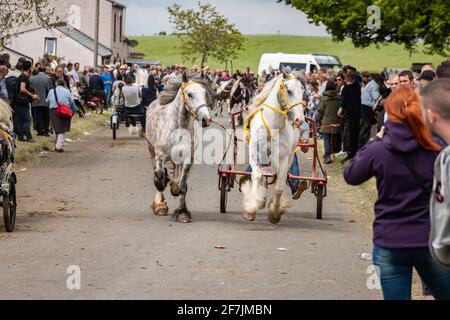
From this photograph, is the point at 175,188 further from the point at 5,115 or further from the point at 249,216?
the point at 5,115

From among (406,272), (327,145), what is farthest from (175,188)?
(327,145)

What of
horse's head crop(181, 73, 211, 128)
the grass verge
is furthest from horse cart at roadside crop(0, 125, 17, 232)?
the grass verge

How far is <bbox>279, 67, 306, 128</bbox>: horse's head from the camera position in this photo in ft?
50.7

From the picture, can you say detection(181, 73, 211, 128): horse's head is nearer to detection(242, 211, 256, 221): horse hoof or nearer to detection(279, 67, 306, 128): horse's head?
detection(279, 67, 306, 128): horse's head

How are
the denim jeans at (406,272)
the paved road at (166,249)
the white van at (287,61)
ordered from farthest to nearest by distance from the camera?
the white van at (287,61)
the paved road at (166,249)
the denim jeans at (406,272)

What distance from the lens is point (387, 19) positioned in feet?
153

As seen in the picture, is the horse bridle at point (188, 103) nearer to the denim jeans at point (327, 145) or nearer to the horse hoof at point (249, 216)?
the horse hoof at point (249, 216)

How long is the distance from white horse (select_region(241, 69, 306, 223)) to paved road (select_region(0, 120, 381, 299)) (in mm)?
392

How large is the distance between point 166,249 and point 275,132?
347cm

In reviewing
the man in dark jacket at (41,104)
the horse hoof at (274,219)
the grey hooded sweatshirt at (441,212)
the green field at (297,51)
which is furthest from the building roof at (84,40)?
the grey hooded sweatshirt at (441,212)

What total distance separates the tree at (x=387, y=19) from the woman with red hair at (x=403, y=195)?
35374mm

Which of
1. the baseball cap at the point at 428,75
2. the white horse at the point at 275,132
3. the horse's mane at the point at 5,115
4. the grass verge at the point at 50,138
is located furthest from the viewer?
the grass verge at the point at 50,138

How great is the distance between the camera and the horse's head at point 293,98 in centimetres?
1545

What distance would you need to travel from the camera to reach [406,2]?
45656 mm
